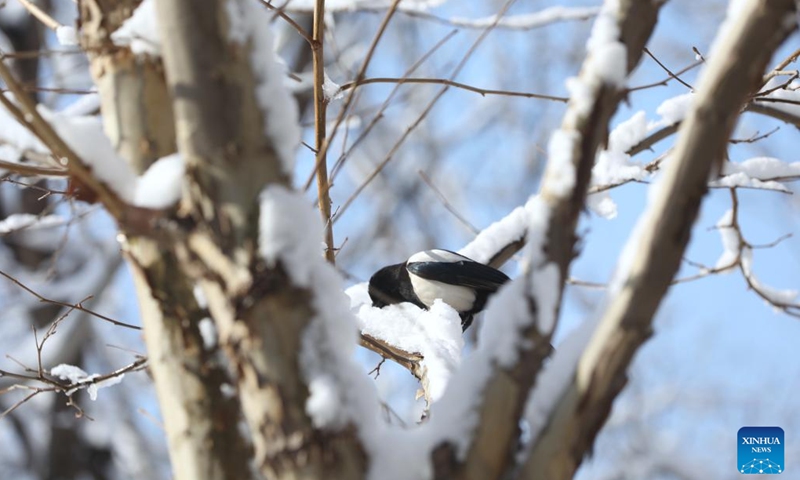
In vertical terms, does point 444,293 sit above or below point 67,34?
above

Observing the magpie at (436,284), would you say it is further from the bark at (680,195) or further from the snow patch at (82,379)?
the bark at (680,195)

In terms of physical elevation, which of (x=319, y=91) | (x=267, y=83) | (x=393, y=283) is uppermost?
(x=393, y=283)

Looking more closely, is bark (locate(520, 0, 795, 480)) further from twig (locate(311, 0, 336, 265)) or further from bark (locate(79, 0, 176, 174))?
twig (locate(311, 0, 336, 265))

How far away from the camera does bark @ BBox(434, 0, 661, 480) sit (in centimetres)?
107

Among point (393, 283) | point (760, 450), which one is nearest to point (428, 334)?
point (393, 283)

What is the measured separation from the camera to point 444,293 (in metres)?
3.99

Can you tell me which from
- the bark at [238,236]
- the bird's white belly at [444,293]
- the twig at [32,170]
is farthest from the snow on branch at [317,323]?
the bird's white belly at [444,293]

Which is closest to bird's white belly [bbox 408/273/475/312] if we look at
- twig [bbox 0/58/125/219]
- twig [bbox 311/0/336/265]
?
twig [bbox 311/0/336/265]

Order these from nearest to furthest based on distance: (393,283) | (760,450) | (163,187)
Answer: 1. (163,187)
2. (760,450)
3. (393,283)

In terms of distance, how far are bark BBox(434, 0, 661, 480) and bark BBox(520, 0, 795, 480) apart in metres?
0.08

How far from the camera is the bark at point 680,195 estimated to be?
984mm

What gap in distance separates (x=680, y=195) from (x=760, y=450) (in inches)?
119

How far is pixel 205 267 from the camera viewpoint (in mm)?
1079

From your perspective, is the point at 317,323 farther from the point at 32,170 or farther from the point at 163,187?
Result: the point at 32,170
